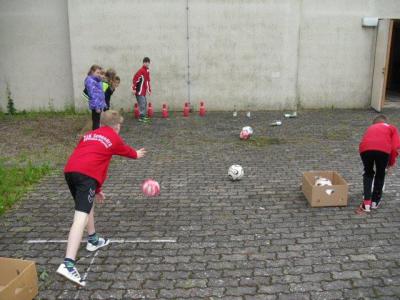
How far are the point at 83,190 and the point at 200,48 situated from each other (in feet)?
36.0

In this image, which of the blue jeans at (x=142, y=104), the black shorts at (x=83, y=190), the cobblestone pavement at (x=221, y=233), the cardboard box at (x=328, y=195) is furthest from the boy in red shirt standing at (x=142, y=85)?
the black shorts at (x=83, y=190)

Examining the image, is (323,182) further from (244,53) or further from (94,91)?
(244,53)

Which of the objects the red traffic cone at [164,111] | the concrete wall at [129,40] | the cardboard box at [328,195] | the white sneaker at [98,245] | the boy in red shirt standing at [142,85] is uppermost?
the concrete wall at [129,40]

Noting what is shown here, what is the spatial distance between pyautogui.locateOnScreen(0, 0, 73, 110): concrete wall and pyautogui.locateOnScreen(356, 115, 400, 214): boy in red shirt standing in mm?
11598

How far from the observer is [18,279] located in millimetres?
3898

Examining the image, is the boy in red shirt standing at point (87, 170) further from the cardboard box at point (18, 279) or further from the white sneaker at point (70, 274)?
the cardboard box at point (18, 279)

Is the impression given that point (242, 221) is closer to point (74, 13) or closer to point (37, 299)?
point (37, 299)

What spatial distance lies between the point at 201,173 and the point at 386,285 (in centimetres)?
449

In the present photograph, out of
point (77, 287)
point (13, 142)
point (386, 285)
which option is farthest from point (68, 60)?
point (386, 285)

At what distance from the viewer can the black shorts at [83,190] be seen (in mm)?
4625

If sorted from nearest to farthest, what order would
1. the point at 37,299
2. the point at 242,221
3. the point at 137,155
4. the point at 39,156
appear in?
the point at 37,299 → the point at 137,155 → the point at 242,221 → the point at 39,156

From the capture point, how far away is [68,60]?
49.0 feet

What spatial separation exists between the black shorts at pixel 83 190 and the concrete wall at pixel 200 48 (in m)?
10.6

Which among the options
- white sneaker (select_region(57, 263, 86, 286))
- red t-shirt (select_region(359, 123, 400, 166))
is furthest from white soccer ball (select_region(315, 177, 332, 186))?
white sneaker (select_region(57, 263, 86, 286))
